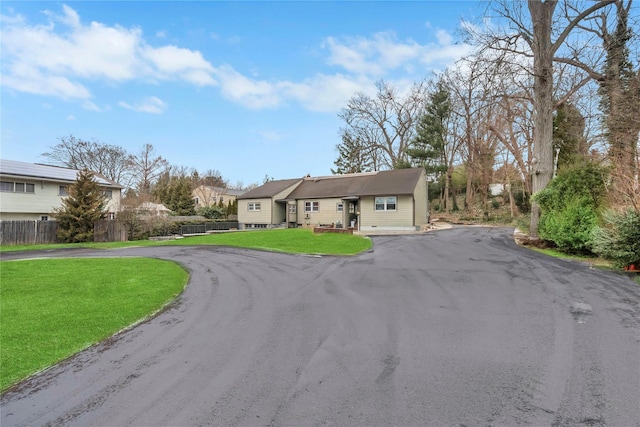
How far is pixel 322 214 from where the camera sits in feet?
95.4

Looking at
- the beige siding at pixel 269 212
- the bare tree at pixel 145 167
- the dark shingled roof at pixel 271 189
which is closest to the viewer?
Answer: the beige siding at pixel 269 212

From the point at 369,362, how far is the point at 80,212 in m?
25.0

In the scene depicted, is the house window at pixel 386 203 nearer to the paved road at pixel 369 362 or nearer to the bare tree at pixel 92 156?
the paved road at pixel 369 362

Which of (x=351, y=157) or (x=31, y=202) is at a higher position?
(x=351, y=157)

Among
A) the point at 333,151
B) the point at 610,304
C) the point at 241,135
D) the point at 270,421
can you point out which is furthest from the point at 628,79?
the point at 333,151

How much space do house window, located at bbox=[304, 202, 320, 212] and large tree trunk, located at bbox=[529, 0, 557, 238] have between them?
17760mm

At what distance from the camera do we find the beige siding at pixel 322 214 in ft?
92.7

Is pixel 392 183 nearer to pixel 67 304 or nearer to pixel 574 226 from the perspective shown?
pixel 574 226

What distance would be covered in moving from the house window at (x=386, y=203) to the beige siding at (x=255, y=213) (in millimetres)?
11393

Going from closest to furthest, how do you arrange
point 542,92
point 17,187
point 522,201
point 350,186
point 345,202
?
point 542,92 → point 17,187 → point 345,202 → point 350,186 → point 522,201

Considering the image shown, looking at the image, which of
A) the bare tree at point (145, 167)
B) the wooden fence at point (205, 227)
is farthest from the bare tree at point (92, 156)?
the wooden fence at point (205, 227)

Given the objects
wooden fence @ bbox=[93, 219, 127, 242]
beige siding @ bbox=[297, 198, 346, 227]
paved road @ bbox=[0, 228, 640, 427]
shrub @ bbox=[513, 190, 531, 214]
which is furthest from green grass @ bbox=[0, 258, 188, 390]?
shrub @ bbox=[513, 190, 531, 214]

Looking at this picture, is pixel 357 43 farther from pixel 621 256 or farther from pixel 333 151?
pixel 333 151

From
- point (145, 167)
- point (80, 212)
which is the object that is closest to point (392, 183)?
point (80, 212)
